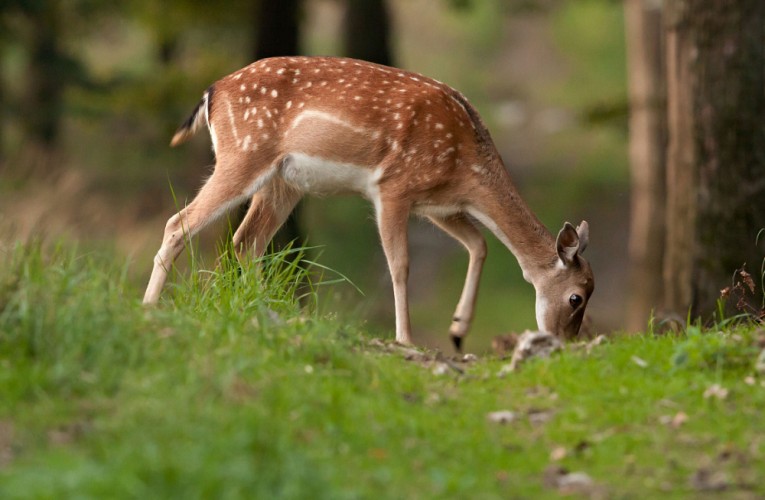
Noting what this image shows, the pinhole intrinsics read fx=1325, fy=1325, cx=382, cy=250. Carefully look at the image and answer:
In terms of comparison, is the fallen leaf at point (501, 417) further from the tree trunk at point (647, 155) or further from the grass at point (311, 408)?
the tree trunk at point (647, 155)

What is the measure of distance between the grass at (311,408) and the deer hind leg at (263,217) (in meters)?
2.43

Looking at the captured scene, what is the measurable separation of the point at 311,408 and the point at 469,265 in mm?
4476

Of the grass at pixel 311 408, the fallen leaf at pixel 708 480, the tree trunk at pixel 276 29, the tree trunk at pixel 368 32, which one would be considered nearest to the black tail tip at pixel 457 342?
the grass at pixel 311 408

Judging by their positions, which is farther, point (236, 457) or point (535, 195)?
point (535, 195)

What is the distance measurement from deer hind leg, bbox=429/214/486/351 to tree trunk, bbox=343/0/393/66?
9301 mm

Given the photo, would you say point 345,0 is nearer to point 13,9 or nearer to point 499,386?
point 13,9

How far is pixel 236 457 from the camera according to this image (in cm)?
482

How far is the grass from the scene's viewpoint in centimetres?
482

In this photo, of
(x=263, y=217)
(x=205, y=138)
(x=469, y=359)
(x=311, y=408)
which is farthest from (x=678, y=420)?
(x=205, y=138)

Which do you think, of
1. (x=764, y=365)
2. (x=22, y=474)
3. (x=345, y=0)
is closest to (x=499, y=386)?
(x=764, y=365)

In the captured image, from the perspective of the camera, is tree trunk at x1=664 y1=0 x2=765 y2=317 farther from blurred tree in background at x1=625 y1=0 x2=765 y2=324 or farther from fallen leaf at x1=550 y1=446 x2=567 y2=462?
fallen leaf at x1=550 y1=446 x2=567 y2=462

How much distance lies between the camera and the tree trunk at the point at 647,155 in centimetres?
1731

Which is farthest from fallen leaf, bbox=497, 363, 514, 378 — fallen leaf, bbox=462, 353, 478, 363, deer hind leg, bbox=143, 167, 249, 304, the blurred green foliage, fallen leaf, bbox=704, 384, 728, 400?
the blurred green foliage

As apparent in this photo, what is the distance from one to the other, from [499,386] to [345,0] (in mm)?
14331
